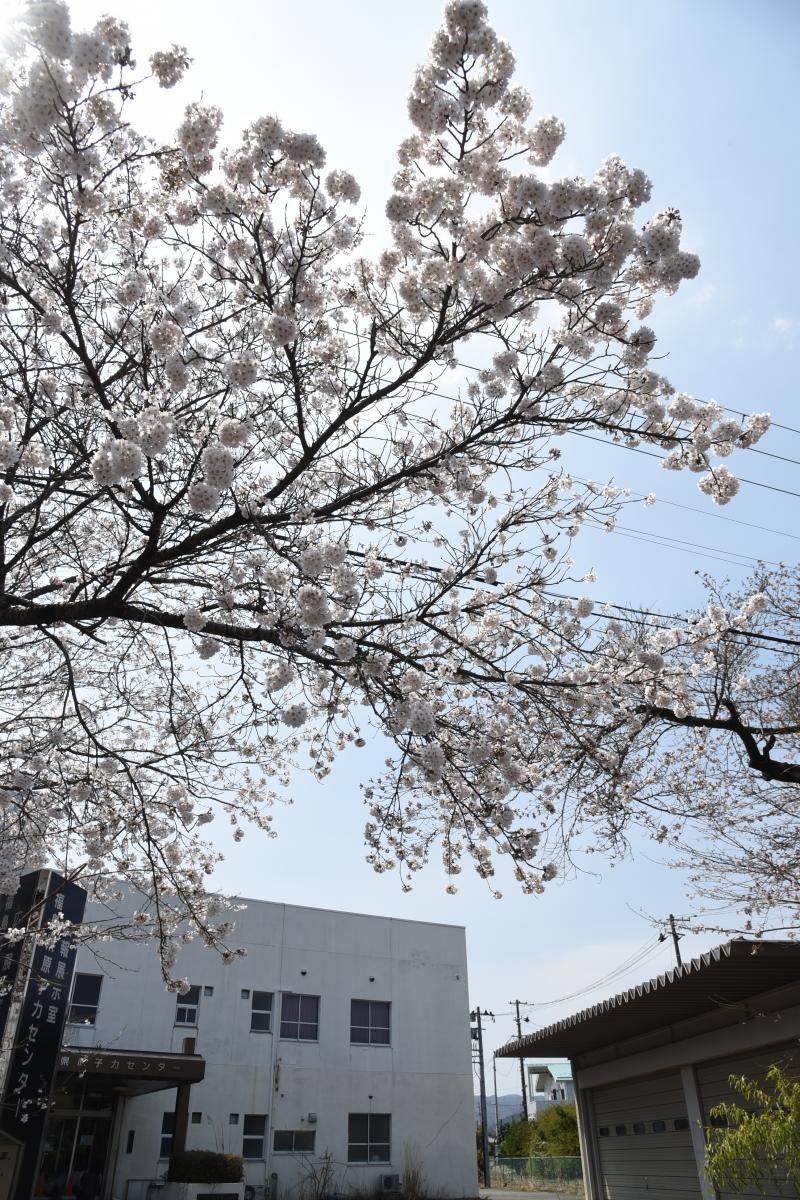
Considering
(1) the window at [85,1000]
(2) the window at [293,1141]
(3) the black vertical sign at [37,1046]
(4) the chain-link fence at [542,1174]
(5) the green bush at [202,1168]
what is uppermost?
(1) the window at [85,1000]

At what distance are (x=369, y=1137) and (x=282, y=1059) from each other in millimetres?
2830

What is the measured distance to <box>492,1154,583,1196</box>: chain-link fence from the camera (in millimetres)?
21281

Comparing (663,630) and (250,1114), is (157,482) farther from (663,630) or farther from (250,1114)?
(250,1114)

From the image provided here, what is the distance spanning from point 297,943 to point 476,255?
60.3 feet

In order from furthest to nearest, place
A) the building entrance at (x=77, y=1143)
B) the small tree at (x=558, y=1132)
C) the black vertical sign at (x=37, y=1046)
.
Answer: the small tree at (x=558, y=1132), the building entrance at (x=77, y=1143), the black vertical sign at (x=37, y=1046)

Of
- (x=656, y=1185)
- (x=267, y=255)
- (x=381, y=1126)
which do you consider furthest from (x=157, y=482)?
(x=381, y=1126)

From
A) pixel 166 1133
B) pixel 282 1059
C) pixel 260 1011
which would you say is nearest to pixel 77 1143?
pixel 166 1133

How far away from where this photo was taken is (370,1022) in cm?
1923

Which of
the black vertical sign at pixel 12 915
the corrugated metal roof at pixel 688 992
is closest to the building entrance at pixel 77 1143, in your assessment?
the black vertical sign at pixel 12 915

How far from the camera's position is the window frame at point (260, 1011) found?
58.1 feet

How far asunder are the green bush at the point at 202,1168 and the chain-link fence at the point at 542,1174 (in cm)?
1036

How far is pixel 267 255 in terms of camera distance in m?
4.19

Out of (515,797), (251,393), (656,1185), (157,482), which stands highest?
(251,393)

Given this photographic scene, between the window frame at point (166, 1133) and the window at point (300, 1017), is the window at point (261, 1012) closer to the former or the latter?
the window at point (300, 1017)
